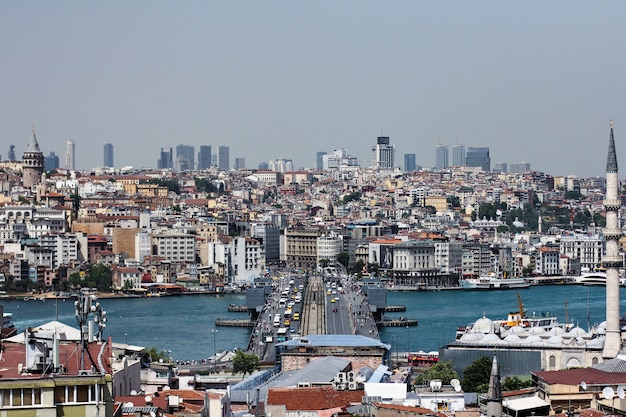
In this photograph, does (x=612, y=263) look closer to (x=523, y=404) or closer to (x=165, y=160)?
(x=523, y=404)

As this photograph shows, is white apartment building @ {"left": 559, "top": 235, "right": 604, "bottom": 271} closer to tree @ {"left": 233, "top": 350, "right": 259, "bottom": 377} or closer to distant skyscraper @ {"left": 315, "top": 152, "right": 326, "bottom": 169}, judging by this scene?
tree @ {"left": 233, "top": 350, "right": 259, "bottom": 377}

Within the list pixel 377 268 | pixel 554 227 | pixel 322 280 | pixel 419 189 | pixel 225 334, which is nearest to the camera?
pixel 225 334

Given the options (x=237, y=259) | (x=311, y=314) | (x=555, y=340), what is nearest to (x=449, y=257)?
(x=237, y=259)

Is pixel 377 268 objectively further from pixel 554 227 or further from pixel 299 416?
pixel 299 416

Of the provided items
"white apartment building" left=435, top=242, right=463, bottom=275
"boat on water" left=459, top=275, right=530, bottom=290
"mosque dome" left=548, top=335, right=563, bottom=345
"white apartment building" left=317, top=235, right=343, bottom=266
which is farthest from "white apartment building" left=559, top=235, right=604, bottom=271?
"mosque dome" left=548, top=335, right=563, bottom=345

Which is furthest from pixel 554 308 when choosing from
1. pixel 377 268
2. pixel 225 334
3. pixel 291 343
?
pixel 291 343
